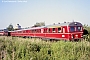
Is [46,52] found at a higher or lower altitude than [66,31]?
lower

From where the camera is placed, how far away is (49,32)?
19562 mm

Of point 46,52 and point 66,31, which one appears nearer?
point 46,52

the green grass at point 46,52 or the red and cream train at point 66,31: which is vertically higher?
the red and cream train at point 66,31

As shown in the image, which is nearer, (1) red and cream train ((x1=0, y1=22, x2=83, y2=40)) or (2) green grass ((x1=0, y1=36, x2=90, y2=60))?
(2) green grass ((x1=0, y1=36, x2=90, y2=60))

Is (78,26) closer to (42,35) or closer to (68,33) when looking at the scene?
(68,33)

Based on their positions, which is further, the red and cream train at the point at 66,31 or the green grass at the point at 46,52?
the red and cream train at the point at 66,31

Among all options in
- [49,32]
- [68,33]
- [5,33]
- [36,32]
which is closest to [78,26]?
[68,33]

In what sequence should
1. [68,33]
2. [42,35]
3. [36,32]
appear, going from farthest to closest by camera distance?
[36,32] < [42,35] < [68,33]

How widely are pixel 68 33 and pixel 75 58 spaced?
9.86 meters

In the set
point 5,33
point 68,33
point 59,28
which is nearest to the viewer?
point 68,33

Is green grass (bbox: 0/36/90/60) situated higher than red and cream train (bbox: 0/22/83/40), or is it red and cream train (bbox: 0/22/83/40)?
red and cream train (bbox: 0/22/83/40)

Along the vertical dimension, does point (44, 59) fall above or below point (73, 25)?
below

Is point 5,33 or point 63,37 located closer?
point 63,37

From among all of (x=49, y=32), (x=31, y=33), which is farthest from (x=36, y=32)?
(x=49, y=32)
